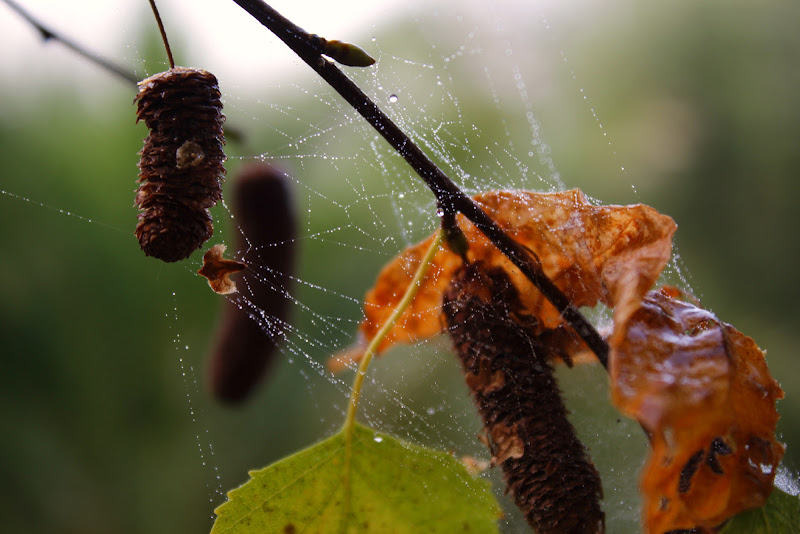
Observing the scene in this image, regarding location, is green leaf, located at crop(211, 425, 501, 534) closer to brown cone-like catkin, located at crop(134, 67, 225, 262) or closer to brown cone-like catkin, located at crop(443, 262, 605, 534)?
brown cone-like catkin, located at crop(443, 262, 605, 534)

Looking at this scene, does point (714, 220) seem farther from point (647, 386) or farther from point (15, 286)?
point (15, 286)

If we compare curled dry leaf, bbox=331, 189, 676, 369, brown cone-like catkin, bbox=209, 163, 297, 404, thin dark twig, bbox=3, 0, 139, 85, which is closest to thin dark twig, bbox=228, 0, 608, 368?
curled dry leaf, bbox=331, 189, 676, 369

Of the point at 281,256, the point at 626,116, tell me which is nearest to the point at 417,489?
the point at 281,256

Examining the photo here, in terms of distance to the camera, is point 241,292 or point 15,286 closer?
point 241,292

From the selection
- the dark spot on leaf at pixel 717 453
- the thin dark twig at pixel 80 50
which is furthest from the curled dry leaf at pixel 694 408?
the thin dark twig at pixel 80 50

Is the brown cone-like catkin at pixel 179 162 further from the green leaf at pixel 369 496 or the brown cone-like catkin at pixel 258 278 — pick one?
the brown cone-like catkin at pixel 258 278

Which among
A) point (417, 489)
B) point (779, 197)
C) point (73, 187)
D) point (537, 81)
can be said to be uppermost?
point (73, 187)

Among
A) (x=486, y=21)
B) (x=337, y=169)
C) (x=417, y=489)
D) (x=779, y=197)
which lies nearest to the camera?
(x=417, y=489)

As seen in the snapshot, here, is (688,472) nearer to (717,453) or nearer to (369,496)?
(717,453)

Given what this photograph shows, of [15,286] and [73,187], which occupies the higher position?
[73,187]
